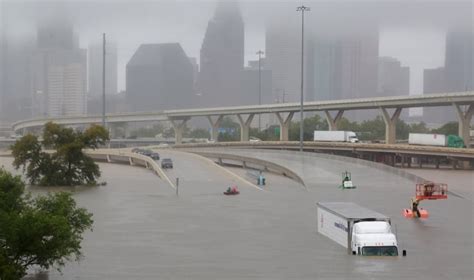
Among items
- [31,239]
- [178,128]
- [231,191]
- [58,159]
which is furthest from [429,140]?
[31,239]

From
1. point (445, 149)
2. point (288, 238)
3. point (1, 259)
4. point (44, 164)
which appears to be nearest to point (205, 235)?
point (288, 238)

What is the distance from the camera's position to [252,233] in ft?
115

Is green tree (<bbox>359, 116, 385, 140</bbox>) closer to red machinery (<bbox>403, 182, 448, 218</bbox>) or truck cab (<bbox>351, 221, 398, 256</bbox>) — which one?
red machinery (<bbox>403, 182, 448, 218</bbox>)

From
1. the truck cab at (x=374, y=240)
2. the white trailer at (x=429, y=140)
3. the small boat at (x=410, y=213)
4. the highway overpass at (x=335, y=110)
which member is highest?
the highway overpass at (x=335, y=110)

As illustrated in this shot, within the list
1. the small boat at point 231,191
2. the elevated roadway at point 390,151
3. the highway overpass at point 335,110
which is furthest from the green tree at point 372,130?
the small boat at point 231,191

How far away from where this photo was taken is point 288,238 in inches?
1314

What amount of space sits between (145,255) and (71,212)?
154 inches

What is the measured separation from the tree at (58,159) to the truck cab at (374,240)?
40.3m

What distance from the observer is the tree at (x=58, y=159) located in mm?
64500

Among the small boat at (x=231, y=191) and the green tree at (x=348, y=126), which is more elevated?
the green tree at (x=348, y=126)

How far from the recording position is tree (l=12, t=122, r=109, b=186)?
64.5 m

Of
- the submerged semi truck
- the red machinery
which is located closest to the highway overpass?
the red machinery

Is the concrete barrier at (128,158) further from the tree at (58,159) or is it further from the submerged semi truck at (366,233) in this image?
the submerged semi truck at (366,233)

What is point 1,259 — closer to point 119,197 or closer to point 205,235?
point 205,235
